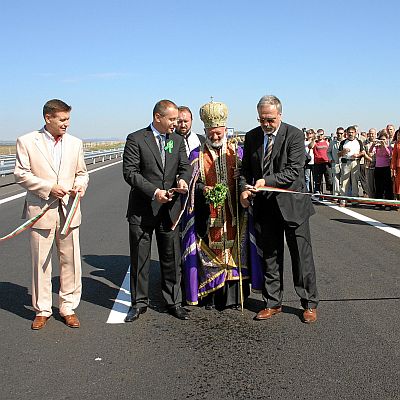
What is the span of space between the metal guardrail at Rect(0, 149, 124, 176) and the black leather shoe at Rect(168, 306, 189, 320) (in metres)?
18.1

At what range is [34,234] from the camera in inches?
198

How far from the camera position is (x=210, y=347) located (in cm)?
455

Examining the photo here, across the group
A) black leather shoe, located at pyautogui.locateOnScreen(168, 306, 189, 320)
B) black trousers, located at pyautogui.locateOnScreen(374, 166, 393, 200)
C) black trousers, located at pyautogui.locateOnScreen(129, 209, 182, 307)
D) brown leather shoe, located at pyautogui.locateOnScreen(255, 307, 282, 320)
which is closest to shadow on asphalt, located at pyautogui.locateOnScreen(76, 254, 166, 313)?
black leather shoe, located at pyautogui.locateOnScreen(168, 306, 189, 320)

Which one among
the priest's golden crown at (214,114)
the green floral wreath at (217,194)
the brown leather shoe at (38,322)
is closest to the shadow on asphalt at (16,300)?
the brown leather shoe at (38,322)

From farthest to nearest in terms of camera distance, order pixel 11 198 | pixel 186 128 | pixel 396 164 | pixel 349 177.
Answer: pixel 11 198 → pixel 349 177 → pixel 396 164 → pixel 186 128

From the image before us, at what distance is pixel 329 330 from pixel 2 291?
3849mm

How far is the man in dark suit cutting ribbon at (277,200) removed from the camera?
16.3 feet

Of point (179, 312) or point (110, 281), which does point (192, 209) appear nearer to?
point (179, 312)

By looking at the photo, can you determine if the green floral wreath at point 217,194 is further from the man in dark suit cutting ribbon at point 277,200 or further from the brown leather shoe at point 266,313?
the brown leather shoe at point 266,313

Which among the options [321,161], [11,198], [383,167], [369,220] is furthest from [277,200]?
[11,198]

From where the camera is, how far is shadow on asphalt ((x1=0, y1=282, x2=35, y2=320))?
553 centimetres

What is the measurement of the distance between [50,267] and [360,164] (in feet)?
35.1

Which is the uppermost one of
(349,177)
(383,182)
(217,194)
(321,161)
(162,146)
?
(162,146)

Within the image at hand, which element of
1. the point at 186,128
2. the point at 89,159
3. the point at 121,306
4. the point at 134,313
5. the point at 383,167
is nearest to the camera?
the point at 134,313
